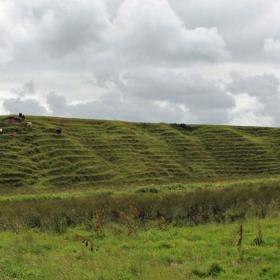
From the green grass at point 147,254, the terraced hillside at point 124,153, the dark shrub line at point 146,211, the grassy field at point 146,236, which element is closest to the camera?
the green grass at point 147,254

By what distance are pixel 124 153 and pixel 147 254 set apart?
60.3 meters

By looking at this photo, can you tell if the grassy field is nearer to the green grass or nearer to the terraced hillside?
the green grass

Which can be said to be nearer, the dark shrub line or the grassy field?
the grassy field

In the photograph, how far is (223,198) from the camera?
2434cm

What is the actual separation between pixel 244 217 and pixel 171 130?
72830 mm

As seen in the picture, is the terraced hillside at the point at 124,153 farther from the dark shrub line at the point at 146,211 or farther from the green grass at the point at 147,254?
the green grass at the point at 147,254

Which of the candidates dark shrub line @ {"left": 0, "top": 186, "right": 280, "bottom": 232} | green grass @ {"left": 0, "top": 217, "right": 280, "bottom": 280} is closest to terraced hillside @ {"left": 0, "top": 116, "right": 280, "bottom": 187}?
dark shrub line @ {"left": 0, "top": 186, "right": 280, "bottom": 232}

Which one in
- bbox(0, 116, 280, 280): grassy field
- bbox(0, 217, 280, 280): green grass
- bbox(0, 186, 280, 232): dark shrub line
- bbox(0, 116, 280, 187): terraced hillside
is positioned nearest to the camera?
bbox(0, 217, 280, 280): green grass

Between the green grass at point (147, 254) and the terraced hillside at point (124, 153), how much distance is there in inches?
1556

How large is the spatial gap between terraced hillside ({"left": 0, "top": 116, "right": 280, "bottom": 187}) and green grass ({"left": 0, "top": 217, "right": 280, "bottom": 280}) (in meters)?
39.5

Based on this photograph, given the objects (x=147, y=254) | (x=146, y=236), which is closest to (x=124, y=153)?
(x=146, y=236)

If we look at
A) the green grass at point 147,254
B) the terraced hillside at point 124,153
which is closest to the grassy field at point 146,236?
the green grass at point 147,254

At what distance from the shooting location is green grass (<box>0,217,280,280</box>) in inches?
500

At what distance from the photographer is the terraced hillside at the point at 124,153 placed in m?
62.7
